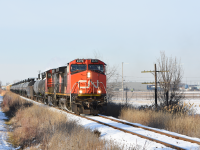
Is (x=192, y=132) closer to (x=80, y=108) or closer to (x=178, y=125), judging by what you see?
(x=178, y=125)

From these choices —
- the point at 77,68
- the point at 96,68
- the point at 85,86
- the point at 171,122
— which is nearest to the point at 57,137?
the point at 171,122

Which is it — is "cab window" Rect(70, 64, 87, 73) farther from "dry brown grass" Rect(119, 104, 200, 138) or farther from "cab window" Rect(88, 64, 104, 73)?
"dry brown grass" Rect(119, 104, 200, 138)

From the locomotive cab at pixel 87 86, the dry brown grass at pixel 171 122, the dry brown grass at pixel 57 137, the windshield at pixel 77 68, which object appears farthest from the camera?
the windshield at pixel 77 68

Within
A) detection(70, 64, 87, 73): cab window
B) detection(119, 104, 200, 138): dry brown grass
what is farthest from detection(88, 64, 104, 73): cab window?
detection(119, 104, 200, 138): dry brown grass

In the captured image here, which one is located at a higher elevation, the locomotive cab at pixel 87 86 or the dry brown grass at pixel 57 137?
the locomotive cab at pixel 87 86

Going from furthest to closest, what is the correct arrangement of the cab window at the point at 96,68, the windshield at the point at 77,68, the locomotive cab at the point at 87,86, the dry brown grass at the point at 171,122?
the cab window at the point at 96,68
the windshield at the point at 77,68
the locomotive cab at the point at 87,86
the dry brown grass at the point at 171,122

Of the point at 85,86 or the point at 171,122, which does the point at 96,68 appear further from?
the point at 171,122

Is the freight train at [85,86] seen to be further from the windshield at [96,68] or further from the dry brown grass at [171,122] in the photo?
the dry brown grass at [171,122]

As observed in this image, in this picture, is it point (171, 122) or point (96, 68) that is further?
point (96, 68)

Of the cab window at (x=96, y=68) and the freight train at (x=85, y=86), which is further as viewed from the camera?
the cab window at (x=96, y=68)

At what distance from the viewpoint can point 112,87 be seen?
28203 millimetres

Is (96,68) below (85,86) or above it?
above

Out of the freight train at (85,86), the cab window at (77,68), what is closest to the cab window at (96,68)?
the freight train at (85,86)

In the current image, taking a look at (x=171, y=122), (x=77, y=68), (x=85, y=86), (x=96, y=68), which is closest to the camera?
(x=171, y=122)
